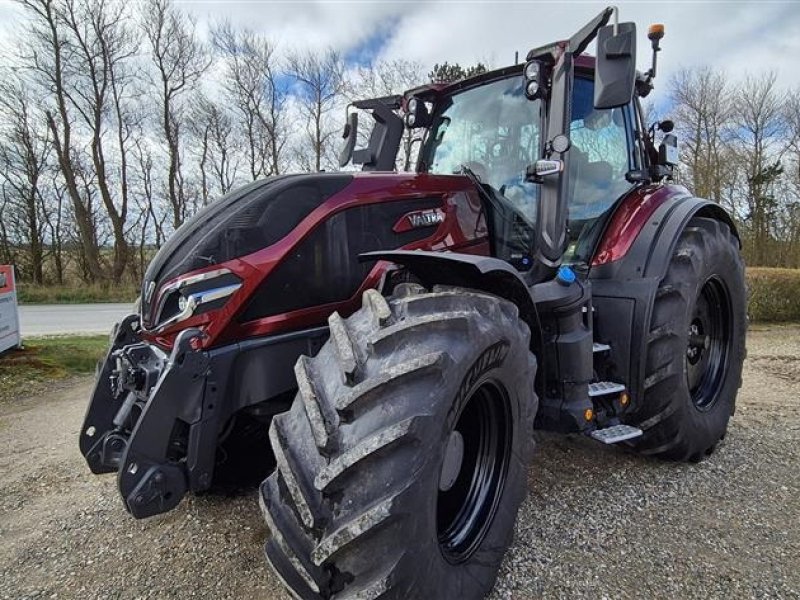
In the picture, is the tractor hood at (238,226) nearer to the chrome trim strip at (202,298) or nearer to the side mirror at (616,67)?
the chrome trim strip at (202,298)

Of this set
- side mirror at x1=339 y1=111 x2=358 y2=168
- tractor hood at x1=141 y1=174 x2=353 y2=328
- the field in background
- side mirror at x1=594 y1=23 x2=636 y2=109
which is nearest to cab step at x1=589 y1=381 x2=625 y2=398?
side mirror at x1=594 y1=23 x2=636 y2=109

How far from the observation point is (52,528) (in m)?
2.74

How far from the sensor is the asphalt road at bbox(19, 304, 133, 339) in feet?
39.0

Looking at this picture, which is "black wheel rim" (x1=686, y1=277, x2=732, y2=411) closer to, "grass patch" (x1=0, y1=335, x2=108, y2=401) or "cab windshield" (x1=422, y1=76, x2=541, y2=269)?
"cab windshield" (x1=422, y1=76, x2=541, y2=269)

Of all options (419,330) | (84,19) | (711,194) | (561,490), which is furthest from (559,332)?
(711,194)

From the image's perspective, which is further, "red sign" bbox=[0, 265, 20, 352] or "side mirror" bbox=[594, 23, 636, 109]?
"red sign" bbox=[0, 265, 20, 352]

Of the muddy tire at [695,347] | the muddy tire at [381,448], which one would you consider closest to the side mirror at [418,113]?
the muddy tire at [695,347]

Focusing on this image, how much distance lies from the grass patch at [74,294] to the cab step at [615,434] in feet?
62.2

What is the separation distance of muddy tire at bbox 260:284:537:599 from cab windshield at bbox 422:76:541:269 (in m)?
1.07

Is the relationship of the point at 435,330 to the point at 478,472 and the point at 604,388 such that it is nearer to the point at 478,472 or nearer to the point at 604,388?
the point at 478,472

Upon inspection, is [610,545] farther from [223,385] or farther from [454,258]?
[223,385]

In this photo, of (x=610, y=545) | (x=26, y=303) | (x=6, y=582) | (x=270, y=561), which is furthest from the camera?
(x=26, y=303)

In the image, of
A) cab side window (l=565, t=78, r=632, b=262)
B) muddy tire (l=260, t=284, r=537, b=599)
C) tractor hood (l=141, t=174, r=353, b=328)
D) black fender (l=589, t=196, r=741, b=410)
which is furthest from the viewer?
cab side window (l=565, t=78, r=632, b=262)

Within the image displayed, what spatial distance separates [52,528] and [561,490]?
8.65 feet
